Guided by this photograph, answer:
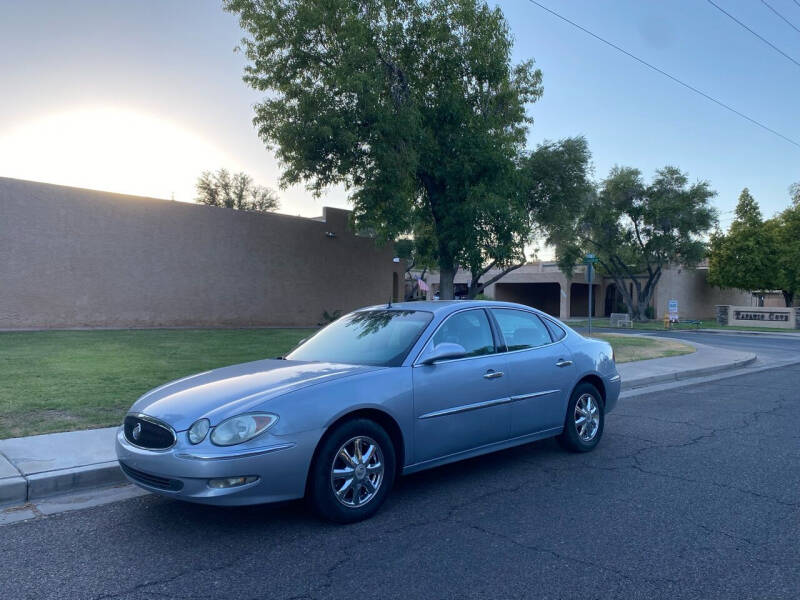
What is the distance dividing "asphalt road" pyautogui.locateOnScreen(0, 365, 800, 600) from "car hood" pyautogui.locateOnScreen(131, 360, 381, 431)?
0.80m

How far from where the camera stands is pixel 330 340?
572 cm

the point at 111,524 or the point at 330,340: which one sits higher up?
the point at 330,340

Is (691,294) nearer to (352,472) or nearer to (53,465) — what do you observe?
(352,472)

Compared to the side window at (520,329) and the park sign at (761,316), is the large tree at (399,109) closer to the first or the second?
the side window at (520,329)

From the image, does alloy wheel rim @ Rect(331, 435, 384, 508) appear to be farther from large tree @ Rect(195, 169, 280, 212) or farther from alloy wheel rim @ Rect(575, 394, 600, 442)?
large tree @ Rect(195, 169, 280, 212)

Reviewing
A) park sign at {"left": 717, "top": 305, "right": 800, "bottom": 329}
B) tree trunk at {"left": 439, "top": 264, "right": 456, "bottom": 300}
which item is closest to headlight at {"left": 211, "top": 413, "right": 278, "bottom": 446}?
tree trunk at {"left": 439, "top": 264, "right": 456, "bottom": 300}

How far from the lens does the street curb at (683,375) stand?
37.1ft

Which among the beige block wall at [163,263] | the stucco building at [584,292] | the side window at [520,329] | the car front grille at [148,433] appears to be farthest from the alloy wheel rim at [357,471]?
the stucco building at [584,292]

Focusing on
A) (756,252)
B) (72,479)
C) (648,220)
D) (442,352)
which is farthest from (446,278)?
(756,252)

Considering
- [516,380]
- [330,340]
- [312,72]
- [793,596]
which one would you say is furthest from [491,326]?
[312,72]

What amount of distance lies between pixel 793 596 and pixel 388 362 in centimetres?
294

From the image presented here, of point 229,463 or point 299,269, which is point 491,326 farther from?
point 299,269

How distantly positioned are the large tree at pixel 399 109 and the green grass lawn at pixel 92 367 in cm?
556

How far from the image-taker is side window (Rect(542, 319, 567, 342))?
6370 millimetres
